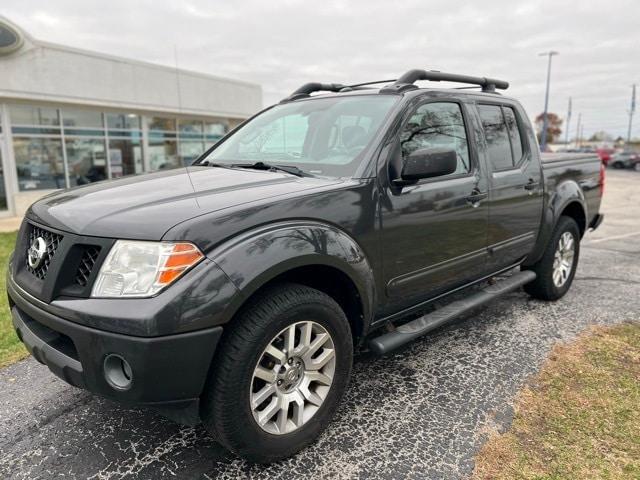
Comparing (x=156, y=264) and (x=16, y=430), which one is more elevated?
(x=156, y=264)

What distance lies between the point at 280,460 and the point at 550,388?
1.77 m

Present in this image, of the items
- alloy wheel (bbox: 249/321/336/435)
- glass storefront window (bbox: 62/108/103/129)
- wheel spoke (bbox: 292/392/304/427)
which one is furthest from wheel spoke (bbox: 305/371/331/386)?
glass storefront window (bbox: 62/108/103/129)

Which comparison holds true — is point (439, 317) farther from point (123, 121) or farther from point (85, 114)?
point (123, 121)

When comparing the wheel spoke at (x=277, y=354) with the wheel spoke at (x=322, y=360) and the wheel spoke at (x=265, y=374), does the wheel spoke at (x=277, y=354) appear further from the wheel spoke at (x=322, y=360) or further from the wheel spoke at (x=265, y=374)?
the wheel spoke at (x=322, y=360)

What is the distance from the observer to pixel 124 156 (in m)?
15.2

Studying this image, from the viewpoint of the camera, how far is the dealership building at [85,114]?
1195cm

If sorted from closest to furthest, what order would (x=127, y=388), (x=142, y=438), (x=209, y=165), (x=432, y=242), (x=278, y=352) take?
(x=127, y=388) → (x=278, y=352) → (x=142, y=438) → (x=432, y=242) → (x=209, y=165)

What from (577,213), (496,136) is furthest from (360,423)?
(577,213)

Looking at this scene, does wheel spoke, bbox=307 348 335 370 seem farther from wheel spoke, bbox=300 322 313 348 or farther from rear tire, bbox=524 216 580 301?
rear tire, bbox=524 216 580 301

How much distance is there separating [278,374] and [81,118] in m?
13.9

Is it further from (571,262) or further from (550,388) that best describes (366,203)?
(571,262)

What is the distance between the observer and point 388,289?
2793 mm

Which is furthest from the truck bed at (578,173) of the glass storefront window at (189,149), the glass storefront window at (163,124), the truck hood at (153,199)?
the glass storefront window at (189,149)

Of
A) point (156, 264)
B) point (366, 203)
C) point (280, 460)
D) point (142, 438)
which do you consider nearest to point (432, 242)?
point (366, 203)
